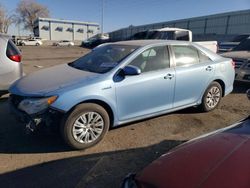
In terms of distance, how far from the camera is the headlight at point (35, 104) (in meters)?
3.65

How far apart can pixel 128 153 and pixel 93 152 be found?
51 cm

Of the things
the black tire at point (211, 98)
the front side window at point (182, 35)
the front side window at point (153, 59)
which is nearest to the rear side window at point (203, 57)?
the black tire at point (211, 98)

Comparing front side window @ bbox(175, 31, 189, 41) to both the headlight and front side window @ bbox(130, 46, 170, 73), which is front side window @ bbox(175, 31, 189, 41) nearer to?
front side window @ bbox(130, 46, 170, 73)

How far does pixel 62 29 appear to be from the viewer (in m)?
79.8

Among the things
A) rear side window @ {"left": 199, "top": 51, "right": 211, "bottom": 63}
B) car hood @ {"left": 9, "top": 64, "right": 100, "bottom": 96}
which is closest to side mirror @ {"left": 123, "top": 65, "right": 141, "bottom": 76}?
car hood @ {"left": 9, "top": 64, "right": 100, "bottom": 96}

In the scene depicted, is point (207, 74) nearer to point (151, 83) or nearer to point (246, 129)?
point (151, 83)

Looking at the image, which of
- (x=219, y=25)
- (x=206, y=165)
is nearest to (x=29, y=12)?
(x=219, y=25)

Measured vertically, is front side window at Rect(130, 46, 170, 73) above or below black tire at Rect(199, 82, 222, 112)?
above

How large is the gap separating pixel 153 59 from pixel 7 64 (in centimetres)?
321

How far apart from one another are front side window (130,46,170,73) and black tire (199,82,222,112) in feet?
4.10

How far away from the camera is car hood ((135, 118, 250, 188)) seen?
1625mm

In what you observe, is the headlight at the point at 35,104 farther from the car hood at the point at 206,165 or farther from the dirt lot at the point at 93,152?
the car hood at the point at 206,165

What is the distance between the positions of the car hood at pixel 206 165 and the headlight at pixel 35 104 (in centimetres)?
208

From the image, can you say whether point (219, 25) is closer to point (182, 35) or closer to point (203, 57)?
point (182, 35)
